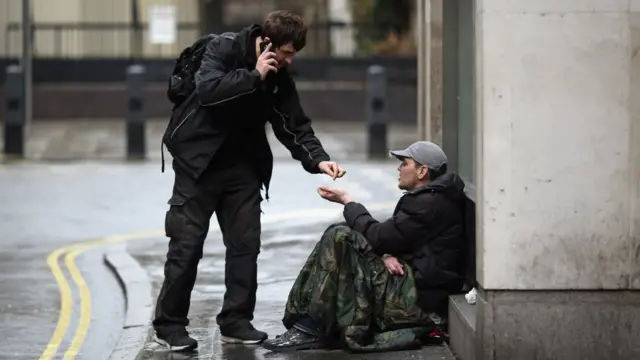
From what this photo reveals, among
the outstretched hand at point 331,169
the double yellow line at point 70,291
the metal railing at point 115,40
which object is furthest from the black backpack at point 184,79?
the metal railing at point 115,40

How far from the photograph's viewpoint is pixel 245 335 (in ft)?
23.4

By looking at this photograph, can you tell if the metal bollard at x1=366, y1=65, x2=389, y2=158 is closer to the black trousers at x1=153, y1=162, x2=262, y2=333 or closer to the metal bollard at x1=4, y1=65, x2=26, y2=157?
the metal bollard at x1=4, y1=65, x2=26, y2=157

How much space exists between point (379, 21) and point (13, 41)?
7.57m

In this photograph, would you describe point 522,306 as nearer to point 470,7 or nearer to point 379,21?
point 470,7

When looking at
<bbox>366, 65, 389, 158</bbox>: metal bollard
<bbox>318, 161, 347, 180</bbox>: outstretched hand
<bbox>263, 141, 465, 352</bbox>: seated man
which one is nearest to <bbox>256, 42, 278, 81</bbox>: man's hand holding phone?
<bbox>318, 161, 347, 180</bbox>: outstretched hand

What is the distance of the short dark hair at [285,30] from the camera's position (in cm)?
659

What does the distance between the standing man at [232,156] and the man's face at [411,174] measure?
1.31ft

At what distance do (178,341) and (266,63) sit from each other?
4.90 ft

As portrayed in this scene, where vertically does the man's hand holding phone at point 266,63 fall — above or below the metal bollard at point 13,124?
above

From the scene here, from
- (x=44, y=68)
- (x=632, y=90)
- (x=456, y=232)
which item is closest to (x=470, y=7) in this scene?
(x=456, y=232)

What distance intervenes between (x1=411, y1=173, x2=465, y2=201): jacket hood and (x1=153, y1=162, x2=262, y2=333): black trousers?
86 centimetres

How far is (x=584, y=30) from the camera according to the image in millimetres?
5891

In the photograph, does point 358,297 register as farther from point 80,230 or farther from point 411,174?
point 80,230

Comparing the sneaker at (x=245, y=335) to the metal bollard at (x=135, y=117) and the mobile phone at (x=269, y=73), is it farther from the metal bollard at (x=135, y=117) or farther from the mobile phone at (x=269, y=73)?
the metal bollard at (x=135, y=117)
